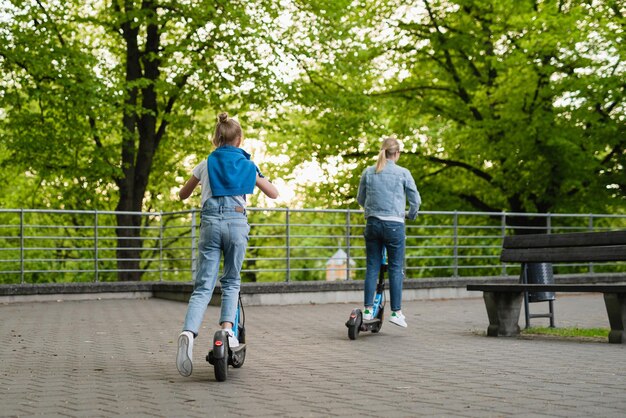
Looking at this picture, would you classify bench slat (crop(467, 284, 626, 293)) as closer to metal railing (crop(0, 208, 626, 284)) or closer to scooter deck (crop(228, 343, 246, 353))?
scooter deck (crop(228, 343, 246, 353))

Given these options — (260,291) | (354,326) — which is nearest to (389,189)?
(354,326)

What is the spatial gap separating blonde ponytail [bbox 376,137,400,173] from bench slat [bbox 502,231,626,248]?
5.47 ft

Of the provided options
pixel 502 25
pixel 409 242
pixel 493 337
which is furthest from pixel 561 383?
pixel 409 242

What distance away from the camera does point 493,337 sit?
9.63m

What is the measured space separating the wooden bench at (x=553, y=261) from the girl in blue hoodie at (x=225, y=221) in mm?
3487

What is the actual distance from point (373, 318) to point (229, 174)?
3.66 metres

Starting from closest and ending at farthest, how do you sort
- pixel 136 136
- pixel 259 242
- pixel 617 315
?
1. pixel 617 315
2. pixel 136 136
3. pixel 259 242

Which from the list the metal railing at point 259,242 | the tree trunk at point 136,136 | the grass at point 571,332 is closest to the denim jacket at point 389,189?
the grass at point 571,332

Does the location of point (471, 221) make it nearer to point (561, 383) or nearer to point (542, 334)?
point (542, 334)

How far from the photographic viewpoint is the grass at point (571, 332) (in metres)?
9.60

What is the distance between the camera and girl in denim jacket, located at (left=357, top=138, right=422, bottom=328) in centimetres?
986

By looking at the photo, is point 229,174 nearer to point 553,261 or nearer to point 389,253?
point 389,253

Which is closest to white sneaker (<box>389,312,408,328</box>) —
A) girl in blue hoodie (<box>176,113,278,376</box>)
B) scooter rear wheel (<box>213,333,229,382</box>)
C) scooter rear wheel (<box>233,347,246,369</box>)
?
scooter rear wheel (<box>233,347,246,369</box>)

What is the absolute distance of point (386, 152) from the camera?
9953mm
